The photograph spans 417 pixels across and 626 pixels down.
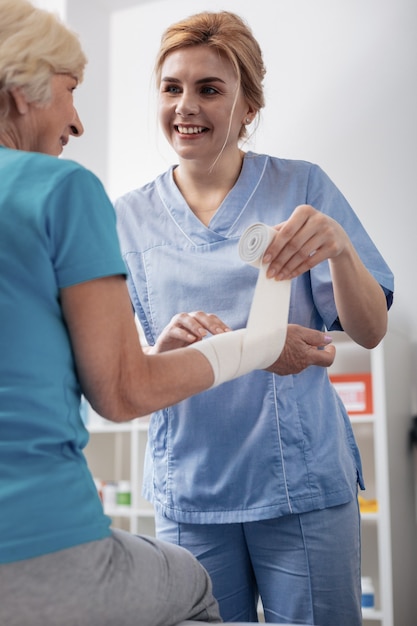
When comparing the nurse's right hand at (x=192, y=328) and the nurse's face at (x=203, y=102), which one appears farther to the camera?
the nurse's face at (x=203, y=102)

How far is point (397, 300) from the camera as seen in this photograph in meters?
3.27

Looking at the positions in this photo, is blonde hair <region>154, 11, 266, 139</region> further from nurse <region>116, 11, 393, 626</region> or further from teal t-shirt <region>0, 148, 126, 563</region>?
teal t-shirt <region>0, 148, 126, 563</region>

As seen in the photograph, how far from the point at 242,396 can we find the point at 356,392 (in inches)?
66.9

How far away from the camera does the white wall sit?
10.9ft

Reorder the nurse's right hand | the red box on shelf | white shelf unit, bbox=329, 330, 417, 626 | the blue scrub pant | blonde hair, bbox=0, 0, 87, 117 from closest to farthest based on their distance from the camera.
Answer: blonde hair, bbox=0, 0, 87, 117 → the nurse's right hand → the blue scrub pant → white shelf unit, bbox=329, 330, 417, 626 → the red box on shelf

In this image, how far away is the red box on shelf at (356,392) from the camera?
295cm

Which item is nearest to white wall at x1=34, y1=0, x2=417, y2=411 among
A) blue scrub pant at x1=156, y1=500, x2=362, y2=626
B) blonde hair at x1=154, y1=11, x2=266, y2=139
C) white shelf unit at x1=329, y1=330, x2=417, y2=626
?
white shelf unit at x1=329, y1=330, x2=417, y2=626

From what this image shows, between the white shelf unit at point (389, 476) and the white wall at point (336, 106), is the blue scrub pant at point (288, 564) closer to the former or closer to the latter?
the white shelf unit at point (389, 476)

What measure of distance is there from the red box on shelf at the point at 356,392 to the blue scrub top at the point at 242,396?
5.08 ft

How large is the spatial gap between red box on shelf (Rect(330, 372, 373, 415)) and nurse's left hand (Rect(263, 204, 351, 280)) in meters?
1.83

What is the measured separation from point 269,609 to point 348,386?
1738 millimetres

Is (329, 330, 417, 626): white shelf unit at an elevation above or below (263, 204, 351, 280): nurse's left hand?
below

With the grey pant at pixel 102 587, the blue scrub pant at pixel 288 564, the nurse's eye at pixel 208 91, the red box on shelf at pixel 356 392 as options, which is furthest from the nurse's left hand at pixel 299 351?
the red box on shelf at pixel 356 392

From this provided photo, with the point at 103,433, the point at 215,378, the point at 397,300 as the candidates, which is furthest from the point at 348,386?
the point at 215,378
